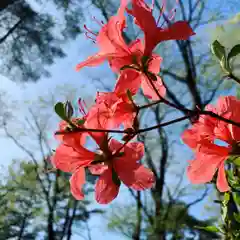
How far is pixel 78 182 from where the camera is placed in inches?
12.1

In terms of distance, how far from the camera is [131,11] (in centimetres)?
27

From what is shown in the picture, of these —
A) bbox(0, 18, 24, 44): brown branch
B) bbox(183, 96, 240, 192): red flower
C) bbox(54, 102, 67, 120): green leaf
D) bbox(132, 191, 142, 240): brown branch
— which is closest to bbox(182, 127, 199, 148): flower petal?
bbox(183, 96, 240, 192): red flower

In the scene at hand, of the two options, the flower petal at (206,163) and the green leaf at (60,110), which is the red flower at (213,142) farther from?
the green leaf at (60,110)

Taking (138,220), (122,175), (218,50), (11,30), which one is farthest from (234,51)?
(138,220)

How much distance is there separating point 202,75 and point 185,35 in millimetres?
4808

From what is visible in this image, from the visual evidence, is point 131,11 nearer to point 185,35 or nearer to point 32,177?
point 185,35

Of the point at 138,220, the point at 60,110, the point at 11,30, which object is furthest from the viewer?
the point at 138,220

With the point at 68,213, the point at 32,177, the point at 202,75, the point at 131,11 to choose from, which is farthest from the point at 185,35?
the point at 68,213

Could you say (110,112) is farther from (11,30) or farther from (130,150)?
(11,30)

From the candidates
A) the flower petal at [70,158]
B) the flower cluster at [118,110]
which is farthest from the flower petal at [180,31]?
the flower petal at [70,158]

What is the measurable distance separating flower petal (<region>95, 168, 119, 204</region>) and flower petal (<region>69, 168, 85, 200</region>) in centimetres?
2

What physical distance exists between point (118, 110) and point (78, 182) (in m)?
0.07

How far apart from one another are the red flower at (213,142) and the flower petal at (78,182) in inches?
3.1

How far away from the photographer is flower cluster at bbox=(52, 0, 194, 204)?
27 cm
